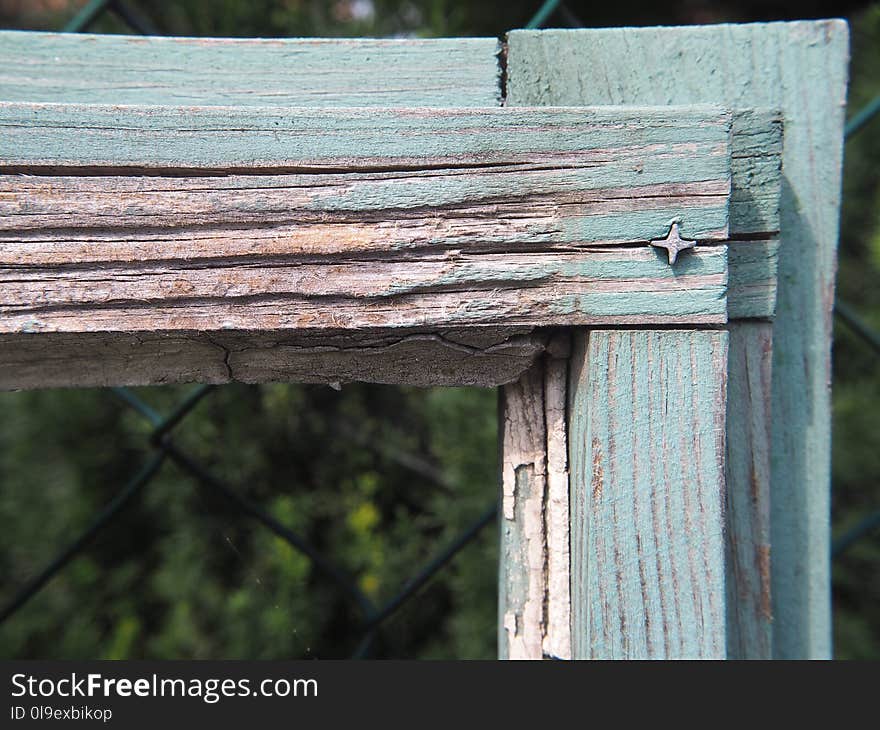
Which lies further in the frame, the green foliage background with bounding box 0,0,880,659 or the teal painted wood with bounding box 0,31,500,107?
the green foliage background with bounding box 0,0,880,659

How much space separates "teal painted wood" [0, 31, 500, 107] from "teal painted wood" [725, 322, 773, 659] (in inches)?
10.1

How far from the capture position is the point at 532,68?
458 millimetres

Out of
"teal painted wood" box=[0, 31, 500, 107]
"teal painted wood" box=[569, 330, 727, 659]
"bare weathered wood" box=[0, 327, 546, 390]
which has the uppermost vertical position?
"teal painted wood" box=[0, 31, 500, 107]

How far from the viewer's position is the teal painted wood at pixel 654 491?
417mm

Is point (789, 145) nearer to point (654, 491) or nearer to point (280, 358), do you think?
point (654, 491)

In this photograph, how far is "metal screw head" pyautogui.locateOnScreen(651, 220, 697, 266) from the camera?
40 cm

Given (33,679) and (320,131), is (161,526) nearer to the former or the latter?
(33,679)

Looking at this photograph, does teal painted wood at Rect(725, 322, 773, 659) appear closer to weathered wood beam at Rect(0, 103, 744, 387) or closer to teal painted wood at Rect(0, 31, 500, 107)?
weathered wood beam at Rect(0, 103, 744, 387)

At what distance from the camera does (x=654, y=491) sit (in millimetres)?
425

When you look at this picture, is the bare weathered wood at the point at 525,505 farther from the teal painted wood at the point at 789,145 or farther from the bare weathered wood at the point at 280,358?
the teal painted wood at the point at 789,145

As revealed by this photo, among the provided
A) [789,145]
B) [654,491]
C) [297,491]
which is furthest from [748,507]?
[297,491]

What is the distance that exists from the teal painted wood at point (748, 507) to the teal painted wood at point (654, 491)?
7cm

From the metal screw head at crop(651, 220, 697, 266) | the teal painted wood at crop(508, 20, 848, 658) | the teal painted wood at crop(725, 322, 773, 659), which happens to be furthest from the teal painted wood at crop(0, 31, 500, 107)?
the teal painted wood at crop(725, 322, 773, 659)

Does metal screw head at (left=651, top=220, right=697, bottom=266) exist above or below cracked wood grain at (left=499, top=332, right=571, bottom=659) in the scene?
above
